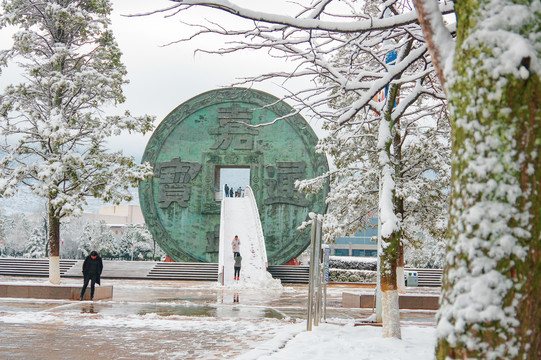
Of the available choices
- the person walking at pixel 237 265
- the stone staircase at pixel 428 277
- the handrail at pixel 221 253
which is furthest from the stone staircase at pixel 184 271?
the stone staircase at pixel 428 277

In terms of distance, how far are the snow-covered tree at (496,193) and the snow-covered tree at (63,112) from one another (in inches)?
586

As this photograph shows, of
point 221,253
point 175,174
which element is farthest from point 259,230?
point 175,174

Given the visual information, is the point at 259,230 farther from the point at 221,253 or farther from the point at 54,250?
the point at 54,250

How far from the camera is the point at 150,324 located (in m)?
11.0

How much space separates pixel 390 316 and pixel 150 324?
437 cm

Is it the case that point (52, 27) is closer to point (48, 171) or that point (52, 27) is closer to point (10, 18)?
point (10, 18)

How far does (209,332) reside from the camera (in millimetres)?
10188

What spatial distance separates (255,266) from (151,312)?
1281 cm

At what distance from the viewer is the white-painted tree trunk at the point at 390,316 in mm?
9023

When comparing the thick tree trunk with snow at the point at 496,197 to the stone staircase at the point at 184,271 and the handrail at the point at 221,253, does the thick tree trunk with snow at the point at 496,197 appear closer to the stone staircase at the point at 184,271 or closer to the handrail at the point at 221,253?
the handrail at the point at 221,253

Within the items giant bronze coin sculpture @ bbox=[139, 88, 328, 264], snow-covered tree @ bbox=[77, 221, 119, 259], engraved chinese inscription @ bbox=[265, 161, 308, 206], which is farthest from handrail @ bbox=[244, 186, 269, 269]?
snow-covered tree @ bbox=[77, 221, 119, 259]

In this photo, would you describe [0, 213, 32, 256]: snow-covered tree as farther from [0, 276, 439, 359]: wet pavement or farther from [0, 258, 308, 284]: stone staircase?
[0, 276, 439, 359]: wet pavement

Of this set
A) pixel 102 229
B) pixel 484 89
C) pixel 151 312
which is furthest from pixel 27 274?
pixel 102 229

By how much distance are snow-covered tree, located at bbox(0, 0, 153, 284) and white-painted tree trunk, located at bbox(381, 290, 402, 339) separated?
10317 millimetres
